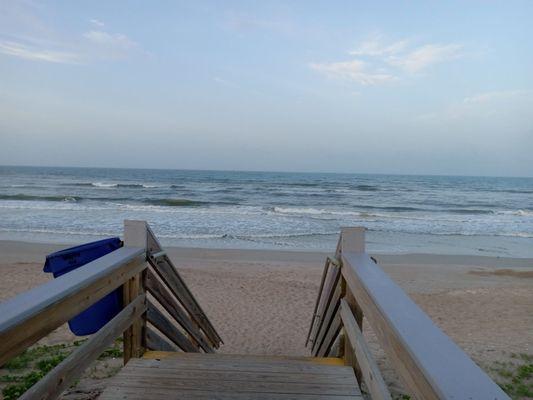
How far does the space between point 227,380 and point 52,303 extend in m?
1.31


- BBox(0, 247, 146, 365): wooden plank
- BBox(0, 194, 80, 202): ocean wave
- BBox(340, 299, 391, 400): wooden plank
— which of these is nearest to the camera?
BBox(0, 247, 146, 365): wooden plank

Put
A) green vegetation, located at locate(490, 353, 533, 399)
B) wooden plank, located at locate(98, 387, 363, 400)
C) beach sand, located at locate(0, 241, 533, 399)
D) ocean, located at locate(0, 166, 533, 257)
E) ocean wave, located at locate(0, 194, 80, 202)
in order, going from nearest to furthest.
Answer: wooden plank, located at locate(98, 387, 363, 400) → green vegetation, located at locate(490, 353, 533, 399) → beach sand, located at locate(0, 241, 533, 399) → ocean, located at locate(0, 166, 533, 257) → ocean wave, located at locate(0, 194, 80, 202)

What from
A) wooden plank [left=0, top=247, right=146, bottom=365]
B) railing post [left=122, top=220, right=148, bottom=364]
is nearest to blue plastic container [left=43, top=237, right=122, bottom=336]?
railing post [left=122, top=220, right=148, bottom=364]

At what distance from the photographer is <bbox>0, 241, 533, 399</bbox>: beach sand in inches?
250

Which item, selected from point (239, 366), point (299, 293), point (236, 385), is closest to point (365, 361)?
point (236, 385)

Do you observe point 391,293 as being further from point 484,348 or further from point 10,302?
point 484,348

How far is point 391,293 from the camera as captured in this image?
1.85 metres

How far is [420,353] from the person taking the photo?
122 centimetres

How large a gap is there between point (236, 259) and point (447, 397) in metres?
11.9

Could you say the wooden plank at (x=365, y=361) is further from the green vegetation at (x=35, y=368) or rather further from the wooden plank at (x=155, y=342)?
the green vegetation at (x=35, y=368)

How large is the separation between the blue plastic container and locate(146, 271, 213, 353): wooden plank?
35 centimetres

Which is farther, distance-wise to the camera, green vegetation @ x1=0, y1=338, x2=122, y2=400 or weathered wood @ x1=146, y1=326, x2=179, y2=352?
green vegetation @ x1=0, y1=338, x2=122, y2=400

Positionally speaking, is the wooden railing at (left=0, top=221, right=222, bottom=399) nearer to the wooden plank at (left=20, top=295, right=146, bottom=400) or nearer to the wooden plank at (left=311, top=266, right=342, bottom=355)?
the wooden plank at (left=20, top=295, right=146, bottom=400)

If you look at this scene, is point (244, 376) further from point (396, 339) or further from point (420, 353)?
point (420, 353)
